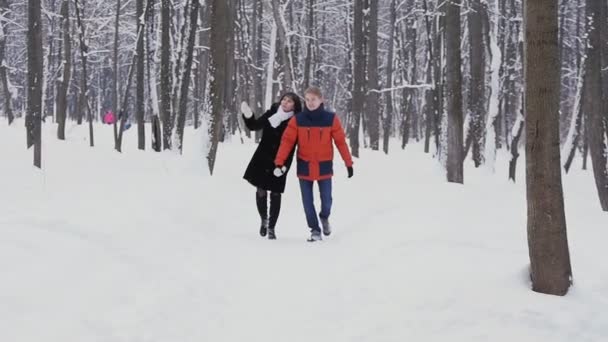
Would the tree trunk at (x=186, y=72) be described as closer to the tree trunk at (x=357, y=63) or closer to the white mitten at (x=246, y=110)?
the tree trunk at (x=357, y=63)

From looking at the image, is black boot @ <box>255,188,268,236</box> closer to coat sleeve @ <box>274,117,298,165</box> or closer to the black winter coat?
the black winter coat

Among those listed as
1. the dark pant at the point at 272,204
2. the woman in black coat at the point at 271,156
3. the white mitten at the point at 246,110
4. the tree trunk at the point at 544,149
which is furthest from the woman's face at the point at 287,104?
the tree trunk at the point at 544,149

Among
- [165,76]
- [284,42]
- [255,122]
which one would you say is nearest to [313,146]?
[255,122]

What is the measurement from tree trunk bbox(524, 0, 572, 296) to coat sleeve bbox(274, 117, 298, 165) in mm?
3513

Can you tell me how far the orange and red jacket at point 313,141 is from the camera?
6.91 m

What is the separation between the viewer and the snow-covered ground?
3.48m

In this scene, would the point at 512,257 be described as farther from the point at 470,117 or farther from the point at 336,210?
the point at 470,117

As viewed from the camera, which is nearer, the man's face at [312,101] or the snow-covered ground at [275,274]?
the snow-covered ground at [275,274]

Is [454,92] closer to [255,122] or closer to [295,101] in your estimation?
[295,101]

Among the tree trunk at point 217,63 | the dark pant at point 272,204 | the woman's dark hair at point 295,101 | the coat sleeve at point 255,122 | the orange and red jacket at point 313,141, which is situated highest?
the tree trunk at point 217,63

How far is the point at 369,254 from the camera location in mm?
5859

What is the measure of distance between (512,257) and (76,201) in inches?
201

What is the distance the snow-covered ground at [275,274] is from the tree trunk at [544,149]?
215mm

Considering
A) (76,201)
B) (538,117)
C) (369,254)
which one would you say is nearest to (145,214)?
(76,201)
